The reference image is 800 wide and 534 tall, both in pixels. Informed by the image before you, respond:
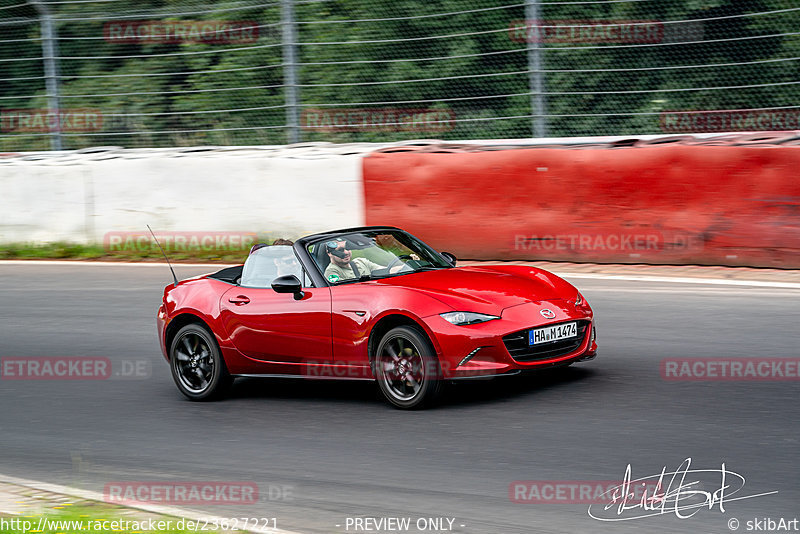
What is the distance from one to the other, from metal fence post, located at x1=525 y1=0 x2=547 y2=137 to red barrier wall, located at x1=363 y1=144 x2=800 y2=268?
3.67 feet

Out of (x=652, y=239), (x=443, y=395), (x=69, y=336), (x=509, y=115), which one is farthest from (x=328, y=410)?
(x=509, y=115)

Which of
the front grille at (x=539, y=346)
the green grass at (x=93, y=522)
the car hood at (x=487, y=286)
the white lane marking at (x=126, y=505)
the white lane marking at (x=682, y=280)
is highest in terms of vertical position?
the car hood at (x=487, y=286)

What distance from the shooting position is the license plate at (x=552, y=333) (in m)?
7.01

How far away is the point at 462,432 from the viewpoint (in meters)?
6.56

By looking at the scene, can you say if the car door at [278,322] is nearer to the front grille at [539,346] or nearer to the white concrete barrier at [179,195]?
the front grille at [539,346]

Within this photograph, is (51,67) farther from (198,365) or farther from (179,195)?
(198,365)

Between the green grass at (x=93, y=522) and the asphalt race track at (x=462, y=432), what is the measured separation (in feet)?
1.39

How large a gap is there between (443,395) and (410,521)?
8.06ft

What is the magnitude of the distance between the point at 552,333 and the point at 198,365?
2814 millimetres

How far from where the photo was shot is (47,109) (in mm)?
17016

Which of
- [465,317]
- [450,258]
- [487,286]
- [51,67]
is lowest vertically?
[465,317]

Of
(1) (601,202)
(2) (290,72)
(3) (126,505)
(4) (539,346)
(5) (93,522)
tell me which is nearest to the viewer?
(5) (93,522)

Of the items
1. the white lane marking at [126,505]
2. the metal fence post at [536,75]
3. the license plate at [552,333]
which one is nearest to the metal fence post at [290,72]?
the metal fence post at [536,75]

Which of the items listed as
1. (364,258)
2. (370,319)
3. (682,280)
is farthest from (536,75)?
(370,319)
